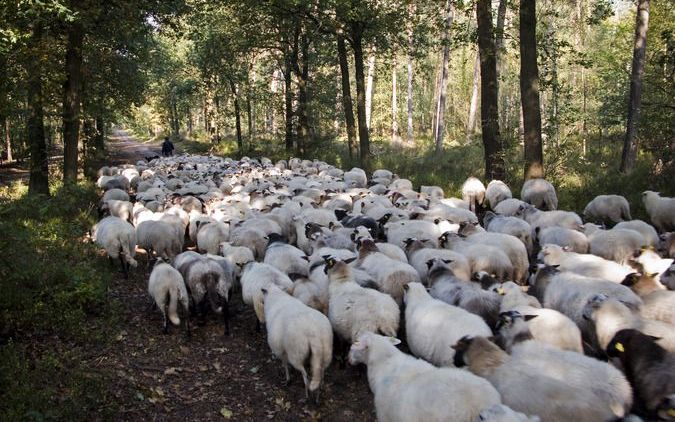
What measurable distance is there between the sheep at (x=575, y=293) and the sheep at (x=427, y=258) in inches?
45.8

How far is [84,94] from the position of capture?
22.1 metres

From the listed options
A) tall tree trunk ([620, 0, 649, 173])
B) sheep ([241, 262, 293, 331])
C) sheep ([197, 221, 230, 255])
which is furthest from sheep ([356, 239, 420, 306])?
tall tree trunk ([620, 0, 649, 173])

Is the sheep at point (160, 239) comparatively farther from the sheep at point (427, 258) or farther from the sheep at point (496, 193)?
the sheep at point (496, 193)

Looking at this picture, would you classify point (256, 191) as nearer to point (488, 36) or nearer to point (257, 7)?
point (488, 36)

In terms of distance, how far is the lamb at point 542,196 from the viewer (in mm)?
13945

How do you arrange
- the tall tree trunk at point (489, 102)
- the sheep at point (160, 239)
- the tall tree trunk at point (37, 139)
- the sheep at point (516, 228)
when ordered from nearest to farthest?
the sheep at point (516, 228) → the sheep at point (160, 239) → the tall tree trunk at point (489, 102) → the tall tree trunk at point (37, 139)

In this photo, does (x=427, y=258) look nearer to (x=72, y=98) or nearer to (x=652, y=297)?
(x=652, y=297)

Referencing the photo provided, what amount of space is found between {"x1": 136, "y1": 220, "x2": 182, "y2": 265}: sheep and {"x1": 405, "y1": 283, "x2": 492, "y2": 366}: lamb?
6398 mm

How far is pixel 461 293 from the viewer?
7285mm

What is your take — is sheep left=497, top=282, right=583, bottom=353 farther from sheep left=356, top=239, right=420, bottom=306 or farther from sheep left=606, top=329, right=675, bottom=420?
sheep left=356, top=239, right=420, bottom=306

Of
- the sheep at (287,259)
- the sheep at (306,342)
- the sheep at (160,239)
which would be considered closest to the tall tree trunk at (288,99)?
the sheep at (160,239)

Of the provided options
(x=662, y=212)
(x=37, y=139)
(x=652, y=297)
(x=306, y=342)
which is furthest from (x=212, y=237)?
(x=662, y=212)

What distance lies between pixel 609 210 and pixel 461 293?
24.2 ft

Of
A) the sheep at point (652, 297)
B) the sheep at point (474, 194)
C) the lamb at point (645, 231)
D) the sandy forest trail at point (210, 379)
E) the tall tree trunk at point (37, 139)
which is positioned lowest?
the sandy forest trail at point (210, 379)
